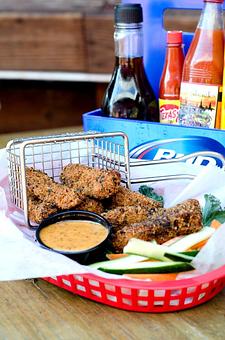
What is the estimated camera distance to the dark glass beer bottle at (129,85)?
4.95ft

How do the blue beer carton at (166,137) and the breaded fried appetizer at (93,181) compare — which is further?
the blue beer carton at (166,137)

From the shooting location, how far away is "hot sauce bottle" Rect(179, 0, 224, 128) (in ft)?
4.67

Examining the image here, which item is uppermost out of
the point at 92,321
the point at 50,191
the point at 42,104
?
the point at 50,191

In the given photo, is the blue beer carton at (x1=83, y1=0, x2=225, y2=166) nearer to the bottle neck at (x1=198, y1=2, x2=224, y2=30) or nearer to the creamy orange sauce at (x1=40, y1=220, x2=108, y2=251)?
the bottle neck at (x1=198, y1=2, x2=224, y2=30)

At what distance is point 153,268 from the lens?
944 mm

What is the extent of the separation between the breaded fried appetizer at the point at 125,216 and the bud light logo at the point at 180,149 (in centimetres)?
31

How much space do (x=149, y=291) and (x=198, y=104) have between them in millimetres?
621

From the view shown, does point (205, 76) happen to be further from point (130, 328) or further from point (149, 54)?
point (130, 328)

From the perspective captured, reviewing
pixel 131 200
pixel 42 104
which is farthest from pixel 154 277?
pixel 42 104

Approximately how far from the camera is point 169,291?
924mm

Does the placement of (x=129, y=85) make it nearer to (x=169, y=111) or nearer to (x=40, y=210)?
(x=169, y=111)

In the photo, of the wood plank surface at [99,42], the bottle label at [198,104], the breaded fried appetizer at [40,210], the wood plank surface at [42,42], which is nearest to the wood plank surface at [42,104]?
the wood plank surface at [42,42]

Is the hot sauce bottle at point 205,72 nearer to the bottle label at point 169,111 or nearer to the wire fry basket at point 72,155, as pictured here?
the bottle label at point 169,111

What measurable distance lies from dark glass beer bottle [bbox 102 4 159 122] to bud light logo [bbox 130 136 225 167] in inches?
4.4
